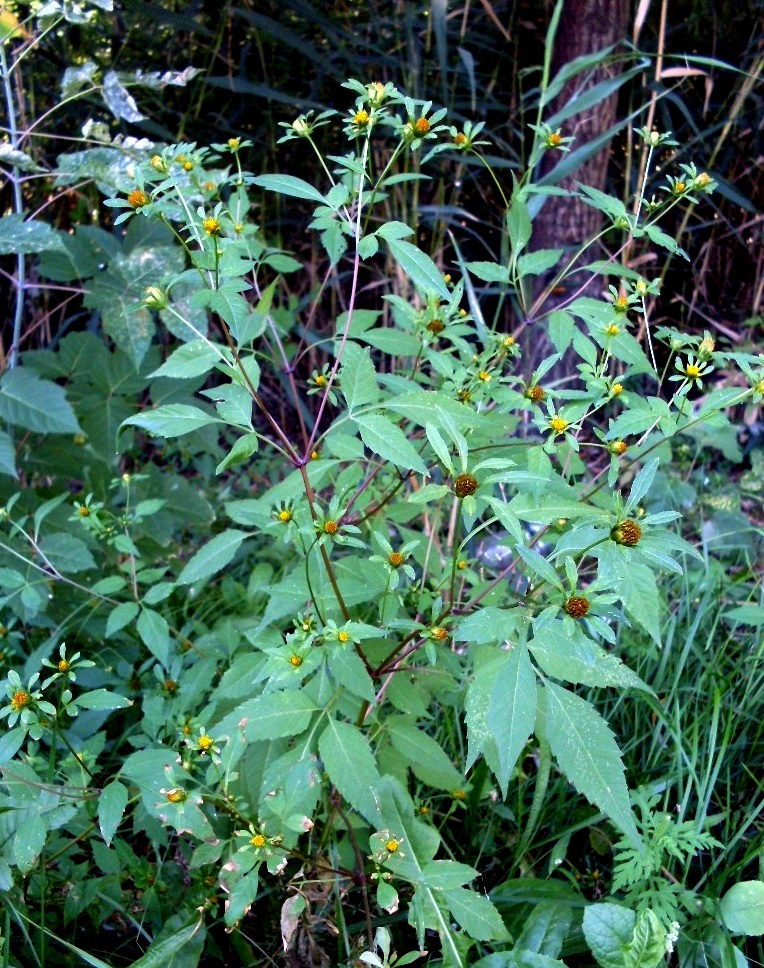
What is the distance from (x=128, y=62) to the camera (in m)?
2.65

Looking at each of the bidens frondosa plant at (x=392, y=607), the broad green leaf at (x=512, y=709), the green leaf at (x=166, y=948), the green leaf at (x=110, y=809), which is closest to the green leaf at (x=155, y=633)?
the bidens frondosa plant at (x=392, y=607)

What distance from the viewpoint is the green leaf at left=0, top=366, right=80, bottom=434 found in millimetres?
1405

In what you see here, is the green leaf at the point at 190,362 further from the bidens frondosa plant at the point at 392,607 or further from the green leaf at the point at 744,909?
the green leaf at the point at 744,909

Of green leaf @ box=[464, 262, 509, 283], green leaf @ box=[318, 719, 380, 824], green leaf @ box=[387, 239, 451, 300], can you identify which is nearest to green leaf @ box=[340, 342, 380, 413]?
green leaf @ box=[387, 239, 451, 300]

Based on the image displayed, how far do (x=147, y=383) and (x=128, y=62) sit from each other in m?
1.60

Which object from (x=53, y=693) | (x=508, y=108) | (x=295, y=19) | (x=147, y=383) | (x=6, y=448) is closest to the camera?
(x=6, y=448)

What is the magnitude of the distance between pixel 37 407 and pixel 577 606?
3.56 feet

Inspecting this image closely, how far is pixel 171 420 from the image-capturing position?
90 centimetres

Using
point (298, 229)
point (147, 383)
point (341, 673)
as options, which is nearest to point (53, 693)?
point (147, 383)

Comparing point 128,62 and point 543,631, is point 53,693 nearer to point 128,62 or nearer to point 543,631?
point 543,631

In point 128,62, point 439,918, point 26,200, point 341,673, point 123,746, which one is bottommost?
point 123,746

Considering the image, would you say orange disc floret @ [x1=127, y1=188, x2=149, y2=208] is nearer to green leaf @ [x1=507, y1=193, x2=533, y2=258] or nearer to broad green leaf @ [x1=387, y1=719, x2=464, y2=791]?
green leaf @ [x1=507, y1=193, x2=533, y2=258]

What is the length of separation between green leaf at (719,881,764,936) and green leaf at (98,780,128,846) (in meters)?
0.77

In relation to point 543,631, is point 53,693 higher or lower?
lower
